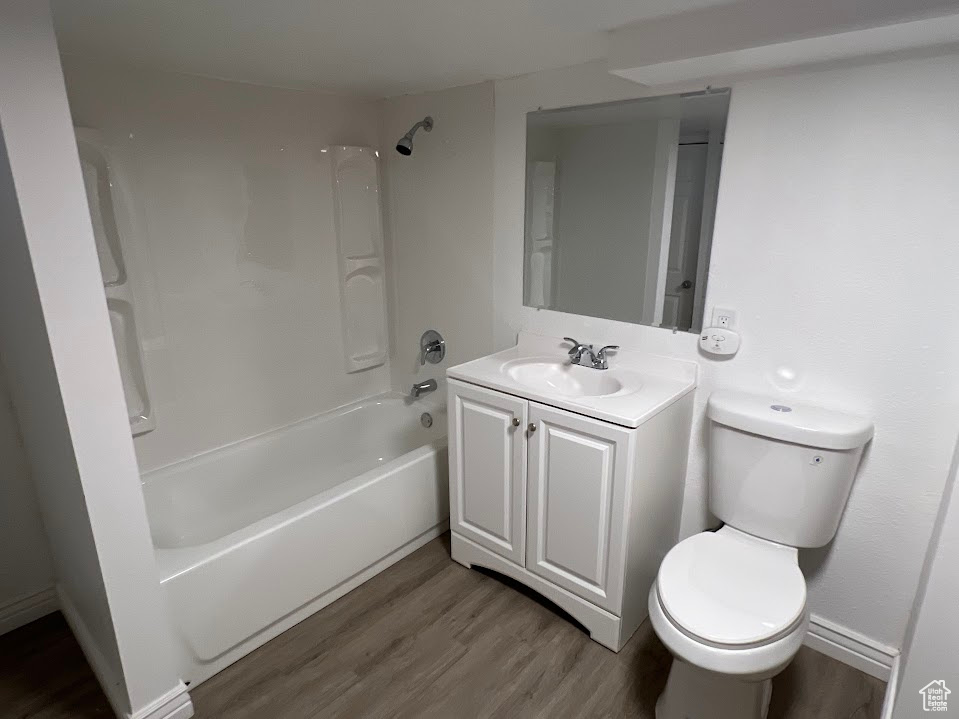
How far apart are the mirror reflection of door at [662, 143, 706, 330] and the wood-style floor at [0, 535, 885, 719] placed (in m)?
1.13

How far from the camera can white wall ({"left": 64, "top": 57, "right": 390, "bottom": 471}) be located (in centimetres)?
205

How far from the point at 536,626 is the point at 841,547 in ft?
3.35

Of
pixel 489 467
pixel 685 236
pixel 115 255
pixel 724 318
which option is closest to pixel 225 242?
pixel 115 255

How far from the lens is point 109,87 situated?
1.93 metres

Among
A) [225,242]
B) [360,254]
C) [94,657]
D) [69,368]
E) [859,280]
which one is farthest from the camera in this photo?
[360,254]

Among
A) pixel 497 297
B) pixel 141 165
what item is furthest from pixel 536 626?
pixel 141 165

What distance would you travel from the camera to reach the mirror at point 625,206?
6.03 ft

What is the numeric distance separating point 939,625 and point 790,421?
570mm

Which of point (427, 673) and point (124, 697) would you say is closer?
point (124, 697)

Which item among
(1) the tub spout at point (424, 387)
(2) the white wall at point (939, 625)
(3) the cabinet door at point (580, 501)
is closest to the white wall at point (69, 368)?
(3) the cabinet door at point (580, 501)

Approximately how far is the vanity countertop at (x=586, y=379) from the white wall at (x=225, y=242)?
38.5 inches

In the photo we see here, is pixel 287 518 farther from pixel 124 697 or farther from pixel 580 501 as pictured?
pixel 580 501

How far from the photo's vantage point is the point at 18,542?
1.95 m

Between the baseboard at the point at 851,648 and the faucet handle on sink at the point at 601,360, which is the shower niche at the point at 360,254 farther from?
the baseboard at the point at 851,648
